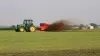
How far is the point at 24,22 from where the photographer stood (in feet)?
156

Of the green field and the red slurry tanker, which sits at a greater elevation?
the red slurry tanker

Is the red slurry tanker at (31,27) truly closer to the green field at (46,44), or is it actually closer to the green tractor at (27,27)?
the green tractor at (27,27)

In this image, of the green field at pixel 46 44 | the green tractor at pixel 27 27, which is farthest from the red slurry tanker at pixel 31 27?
the green field at pixel 46 44

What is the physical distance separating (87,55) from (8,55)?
3726mm

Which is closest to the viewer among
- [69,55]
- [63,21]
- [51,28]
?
[69,55]

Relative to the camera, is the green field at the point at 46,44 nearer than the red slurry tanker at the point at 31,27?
Yes

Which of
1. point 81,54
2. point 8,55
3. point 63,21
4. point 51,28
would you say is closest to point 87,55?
point 81,54

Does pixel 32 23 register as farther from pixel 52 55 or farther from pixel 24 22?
pixel 52 55

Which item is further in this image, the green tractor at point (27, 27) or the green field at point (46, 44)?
the green tractor at point (27, 27)

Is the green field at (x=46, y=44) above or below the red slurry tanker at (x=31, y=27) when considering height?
below

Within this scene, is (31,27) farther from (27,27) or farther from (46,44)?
(46,44)

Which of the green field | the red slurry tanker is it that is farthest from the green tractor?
the green field

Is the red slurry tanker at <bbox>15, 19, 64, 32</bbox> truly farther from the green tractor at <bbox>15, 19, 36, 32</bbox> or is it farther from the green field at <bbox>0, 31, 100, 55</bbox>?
the green field at <bbox>0, 31, 100, 55</bbox>

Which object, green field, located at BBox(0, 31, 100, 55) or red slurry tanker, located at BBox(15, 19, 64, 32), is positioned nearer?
green field, located at BBox(0, 31, 100, 55)
